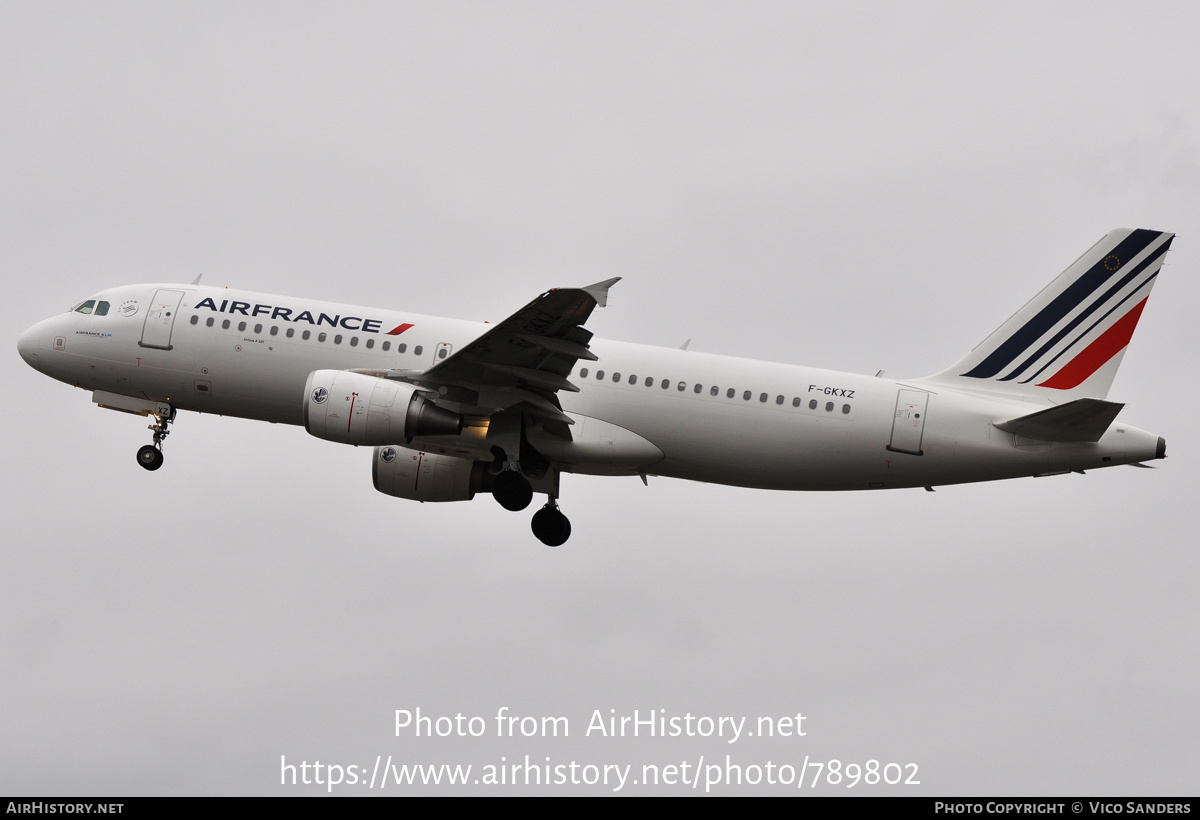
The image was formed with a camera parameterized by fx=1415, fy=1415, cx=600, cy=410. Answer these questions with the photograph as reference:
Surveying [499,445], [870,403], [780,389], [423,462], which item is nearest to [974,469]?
[870,403]

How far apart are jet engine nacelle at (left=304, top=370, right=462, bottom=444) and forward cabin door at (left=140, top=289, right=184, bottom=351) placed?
603 cm

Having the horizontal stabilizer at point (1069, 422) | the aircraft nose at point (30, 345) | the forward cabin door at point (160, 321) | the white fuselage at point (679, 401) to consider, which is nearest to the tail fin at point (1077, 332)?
the white fuselage at point (679, 401)

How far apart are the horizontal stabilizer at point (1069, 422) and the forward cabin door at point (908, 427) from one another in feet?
6.28

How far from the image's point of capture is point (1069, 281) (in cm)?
3722

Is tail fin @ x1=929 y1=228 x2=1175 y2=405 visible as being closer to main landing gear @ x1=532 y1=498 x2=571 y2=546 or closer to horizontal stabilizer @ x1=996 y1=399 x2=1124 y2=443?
horizontal stabilizer @ x1=996 y1=399 x2=1124 y2=443

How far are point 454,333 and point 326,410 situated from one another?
453cm

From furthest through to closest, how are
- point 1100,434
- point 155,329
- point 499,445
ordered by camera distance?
point 155,329 → point 499,445 → point 1100,434

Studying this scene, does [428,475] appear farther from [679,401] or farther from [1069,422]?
[1069,422]

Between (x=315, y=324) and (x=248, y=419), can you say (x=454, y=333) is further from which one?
(x=248, y=419)

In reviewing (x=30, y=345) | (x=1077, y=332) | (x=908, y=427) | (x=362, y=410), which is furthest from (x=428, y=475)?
(x=1077, y=332)

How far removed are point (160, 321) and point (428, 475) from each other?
8392 mm

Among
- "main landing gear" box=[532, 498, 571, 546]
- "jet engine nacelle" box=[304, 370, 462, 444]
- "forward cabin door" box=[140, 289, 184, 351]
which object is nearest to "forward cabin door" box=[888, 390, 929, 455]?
"main landing gear" box=[532, 498, 571, 546]

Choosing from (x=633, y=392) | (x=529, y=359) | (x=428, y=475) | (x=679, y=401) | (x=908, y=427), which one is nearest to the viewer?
(x=529, y=359)

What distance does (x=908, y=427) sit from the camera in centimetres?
3525
